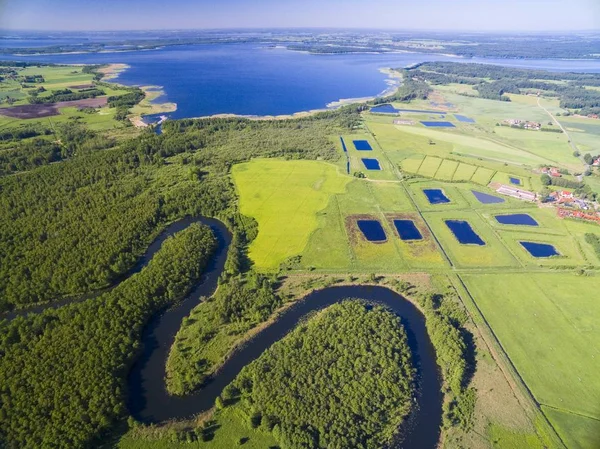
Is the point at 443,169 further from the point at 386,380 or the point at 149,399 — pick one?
the point at 149,399

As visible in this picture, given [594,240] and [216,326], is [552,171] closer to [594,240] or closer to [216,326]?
[594,240]

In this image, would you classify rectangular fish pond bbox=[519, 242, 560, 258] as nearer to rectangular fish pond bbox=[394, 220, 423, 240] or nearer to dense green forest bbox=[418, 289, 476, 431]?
rectangular fish pond bbox=[394, 220, 423, 240]

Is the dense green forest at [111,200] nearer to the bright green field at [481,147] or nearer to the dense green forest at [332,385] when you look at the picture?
the dense green forest at [332,385]

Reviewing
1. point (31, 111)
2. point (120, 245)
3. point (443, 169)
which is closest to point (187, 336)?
point (120, 245)

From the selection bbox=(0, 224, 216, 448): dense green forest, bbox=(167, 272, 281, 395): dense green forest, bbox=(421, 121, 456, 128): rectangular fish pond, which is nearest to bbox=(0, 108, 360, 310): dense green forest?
bbox=(0, 224, 216, 448): dense green forest

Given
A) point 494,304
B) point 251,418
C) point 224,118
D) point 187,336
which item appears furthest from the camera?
point 224,118

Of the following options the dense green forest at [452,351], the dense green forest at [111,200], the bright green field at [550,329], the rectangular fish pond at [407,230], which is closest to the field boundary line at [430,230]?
the rectangular fish pond at [407,230]
